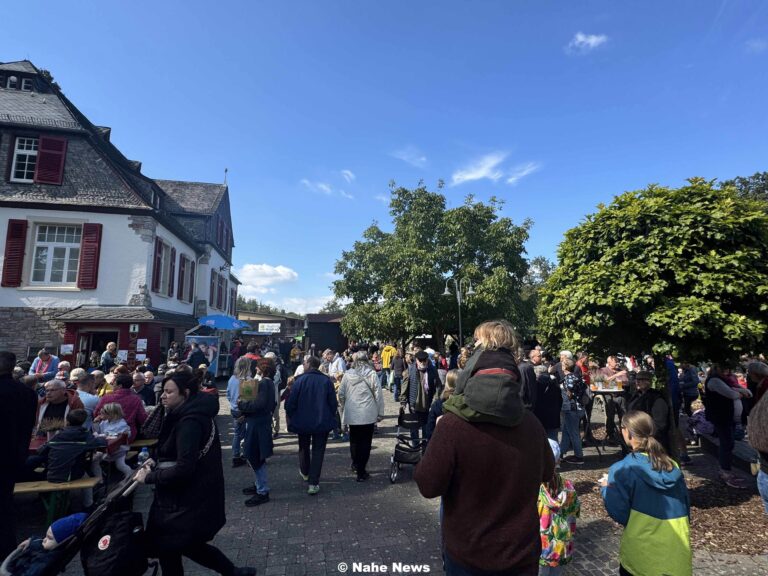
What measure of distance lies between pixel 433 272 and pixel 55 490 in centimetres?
1548

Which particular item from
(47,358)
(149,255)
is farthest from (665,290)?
(149,255)

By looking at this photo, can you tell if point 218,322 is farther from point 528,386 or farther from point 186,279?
point 528,386

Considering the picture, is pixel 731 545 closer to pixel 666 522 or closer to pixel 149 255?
pixel 666 522

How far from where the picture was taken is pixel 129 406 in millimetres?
5691

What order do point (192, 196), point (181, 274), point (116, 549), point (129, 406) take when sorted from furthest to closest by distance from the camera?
1. point (192, 196)
2. point (181, 274)
3. point (129, 406)
4. point (116, 549)

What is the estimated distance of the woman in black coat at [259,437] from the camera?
196 inches

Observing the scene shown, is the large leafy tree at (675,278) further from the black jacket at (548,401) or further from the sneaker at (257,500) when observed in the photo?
the sneaker at (257,500)

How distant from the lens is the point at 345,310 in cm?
2105

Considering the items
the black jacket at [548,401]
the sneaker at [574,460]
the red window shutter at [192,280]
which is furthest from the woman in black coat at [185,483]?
the red window shutter at [192,280]

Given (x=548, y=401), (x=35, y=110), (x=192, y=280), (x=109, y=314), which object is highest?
(x=35, y=110)

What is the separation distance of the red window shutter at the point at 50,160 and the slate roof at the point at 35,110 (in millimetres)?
608

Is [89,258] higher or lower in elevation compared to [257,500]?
higher

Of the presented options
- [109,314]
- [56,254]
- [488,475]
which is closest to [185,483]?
[488,475]

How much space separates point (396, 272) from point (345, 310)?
13.6 feet
